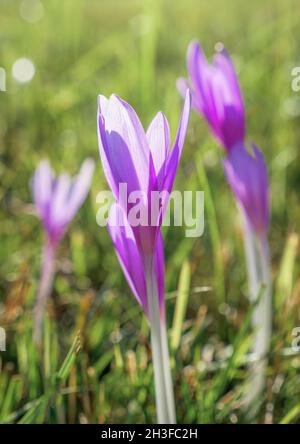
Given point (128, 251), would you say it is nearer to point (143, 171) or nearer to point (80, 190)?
point (143, 171)

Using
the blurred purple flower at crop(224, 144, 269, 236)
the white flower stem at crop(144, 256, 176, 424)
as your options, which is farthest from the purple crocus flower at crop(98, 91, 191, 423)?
the blurred purple flower at crop(224, 144, 269, 236)

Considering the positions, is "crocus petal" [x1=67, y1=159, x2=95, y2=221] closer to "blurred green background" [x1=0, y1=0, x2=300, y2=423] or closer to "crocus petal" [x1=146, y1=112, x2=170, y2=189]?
"blurred green background" [x1=0, y1=0, x2=300, y2=423]

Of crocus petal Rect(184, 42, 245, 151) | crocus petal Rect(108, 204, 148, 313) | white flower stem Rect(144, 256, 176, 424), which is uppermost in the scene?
crocus petal Rect(184, 42, 245, 151)

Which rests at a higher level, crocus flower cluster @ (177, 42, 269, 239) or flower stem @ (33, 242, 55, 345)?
crocus flower cluster @ (177, 42, 269, 239)

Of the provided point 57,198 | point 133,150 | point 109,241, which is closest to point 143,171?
point 133,150

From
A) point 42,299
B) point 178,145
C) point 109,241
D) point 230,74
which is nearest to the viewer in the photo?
point 178,145
